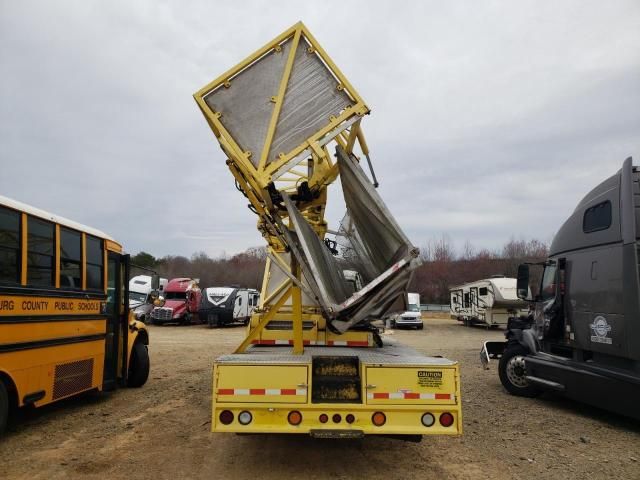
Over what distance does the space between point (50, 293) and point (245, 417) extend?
3.34 m

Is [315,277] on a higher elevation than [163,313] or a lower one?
higher

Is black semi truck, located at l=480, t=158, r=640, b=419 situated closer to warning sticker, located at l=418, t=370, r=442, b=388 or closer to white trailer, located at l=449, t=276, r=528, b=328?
warning sticker, located at l=418, t=370, r=442, b=388

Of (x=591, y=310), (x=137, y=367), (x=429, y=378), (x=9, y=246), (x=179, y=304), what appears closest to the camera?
(x=429, y=378)

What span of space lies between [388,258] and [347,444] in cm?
229

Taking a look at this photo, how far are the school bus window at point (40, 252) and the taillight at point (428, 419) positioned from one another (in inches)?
186

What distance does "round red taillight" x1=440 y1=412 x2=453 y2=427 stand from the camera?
4316mm

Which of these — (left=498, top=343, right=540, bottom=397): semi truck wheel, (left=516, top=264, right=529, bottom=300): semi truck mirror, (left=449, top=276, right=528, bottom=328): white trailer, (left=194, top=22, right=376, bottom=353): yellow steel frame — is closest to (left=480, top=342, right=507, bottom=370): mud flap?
(left=498, top=343, right=540, bottom=397): semi truck wheel

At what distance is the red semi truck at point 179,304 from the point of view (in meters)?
29.0

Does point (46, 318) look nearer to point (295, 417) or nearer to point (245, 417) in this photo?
point (245, 417)

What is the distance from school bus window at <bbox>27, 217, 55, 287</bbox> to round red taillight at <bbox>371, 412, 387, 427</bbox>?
4.30 meters

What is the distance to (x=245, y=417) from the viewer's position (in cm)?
429

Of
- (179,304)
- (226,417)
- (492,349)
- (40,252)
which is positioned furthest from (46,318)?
(179,304)

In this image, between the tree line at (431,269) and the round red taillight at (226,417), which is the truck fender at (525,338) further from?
the tree line at (431,269)

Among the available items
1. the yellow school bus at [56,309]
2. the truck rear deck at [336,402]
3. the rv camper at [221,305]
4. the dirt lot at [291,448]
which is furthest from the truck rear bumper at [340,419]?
the rv camper at [221,305]
